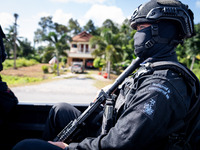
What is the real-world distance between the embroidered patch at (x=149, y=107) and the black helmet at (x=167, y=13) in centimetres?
75

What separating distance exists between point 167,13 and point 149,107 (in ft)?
2.80

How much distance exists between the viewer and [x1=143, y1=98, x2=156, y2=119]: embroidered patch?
39.5 inches

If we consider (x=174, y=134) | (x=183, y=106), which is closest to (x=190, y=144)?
(x=174, y=134)

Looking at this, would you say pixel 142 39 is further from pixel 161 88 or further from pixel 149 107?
pixel 149 107

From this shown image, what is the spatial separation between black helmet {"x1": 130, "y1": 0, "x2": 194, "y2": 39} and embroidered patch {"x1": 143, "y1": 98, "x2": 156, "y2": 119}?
0.75 metres

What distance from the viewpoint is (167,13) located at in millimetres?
1317

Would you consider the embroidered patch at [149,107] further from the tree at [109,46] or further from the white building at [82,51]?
the white building at [82,51]

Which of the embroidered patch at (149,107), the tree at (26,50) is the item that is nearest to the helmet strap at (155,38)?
the embroidered patch at (149,107)

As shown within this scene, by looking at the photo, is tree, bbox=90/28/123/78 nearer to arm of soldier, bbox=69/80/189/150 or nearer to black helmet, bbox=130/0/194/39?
black helmet, bbox=130/0/194/39

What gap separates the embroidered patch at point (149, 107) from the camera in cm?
100

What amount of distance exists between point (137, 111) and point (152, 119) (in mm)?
108

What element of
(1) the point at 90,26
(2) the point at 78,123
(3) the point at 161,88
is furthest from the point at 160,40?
(1) the point at 90,26

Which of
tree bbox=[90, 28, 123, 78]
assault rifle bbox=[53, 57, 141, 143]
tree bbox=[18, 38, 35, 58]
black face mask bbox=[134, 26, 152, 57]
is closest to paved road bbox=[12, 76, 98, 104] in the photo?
tree bbox=[90, 28, 123, 78]

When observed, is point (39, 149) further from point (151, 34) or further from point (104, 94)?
point (151, 34)
